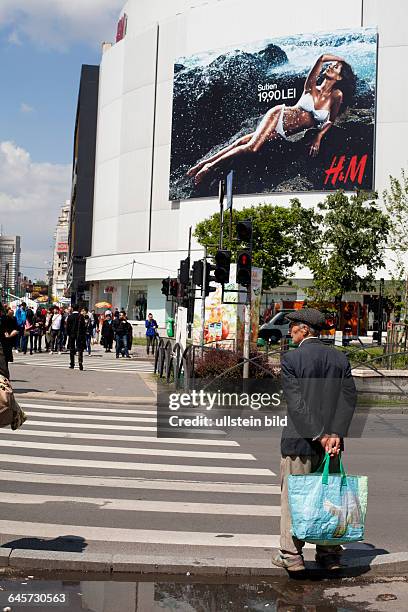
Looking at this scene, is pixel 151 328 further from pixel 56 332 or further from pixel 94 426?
pixel 94 426

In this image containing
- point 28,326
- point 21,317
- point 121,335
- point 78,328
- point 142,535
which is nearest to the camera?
point 142,535

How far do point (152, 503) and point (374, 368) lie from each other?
11.6 metres

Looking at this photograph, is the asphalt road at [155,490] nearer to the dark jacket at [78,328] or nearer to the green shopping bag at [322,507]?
the green shopping bag at [322,507]

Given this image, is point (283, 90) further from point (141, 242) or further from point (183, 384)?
point (183, 384)

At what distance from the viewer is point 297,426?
5785mm

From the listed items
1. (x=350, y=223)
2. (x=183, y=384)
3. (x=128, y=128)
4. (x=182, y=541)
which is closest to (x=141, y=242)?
(x=128, y=128)

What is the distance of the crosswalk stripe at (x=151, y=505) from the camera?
778cm

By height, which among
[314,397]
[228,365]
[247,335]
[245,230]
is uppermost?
[245,230]

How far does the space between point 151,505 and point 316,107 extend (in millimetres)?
61760

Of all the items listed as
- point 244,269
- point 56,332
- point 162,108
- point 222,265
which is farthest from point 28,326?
point 162,108

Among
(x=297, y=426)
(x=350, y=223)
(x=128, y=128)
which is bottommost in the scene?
(x=297, y=426)

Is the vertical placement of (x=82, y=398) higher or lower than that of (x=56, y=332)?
lower

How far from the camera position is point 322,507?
5.67m

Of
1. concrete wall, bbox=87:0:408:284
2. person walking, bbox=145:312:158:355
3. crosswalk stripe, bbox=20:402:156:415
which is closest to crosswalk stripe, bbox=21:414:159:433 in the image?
crosswalk stripe, bbox=20:402:156:415
